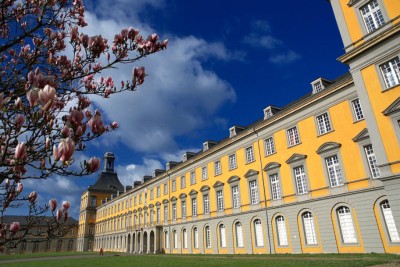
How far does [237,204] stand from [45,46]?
27649 mm

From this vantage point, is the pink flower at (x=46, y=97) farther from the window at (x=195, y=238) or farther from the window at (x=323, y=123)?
the window at (x=195, y=238)

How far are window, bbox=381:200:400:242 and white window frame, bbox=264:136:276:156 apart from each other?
10.5 m

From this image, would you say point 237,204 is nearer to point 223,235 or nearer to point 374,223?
point 223,235

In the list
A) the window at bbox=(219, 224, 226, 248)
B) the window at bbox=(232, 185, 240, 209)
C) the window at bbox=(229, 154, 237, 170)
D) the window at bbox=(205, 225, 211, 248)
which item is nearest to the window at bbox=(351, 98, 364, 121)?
the window at bbox=(229, 154, 237, 170)

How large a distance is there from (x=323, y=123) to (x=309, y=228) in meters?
8.41

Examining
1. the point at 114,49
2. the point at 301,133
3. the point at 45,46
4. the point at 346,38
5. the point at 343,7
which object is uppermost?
the point at 343,7

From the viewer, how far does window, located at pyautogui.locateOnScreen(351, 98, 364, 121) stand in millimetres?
20172

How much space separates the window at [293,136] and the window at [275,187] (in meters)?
Result: 3.31

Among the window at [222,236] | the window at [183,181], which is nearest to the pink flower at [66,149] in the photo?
the window at [222,236]

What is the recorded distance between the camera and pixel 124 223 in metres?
59.5

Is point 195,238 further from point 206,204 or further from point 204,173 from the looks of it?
point 204,173

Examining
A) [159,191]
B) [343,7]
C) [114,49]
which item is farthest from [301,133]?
[159,191]

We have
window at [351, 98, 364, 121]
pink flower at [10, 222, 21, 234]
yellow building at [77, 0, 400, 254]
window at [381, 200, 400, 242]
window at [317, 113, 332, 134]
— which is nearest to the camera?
pink flower at [10, 222, 21, 234]

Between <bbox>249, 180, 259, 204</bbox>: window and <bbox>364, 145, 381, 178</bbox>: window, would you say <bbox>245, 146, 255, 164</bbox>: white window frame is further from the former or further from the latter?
<bbox>364, 145, 381, 178</bbox>: window
